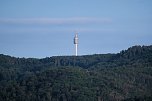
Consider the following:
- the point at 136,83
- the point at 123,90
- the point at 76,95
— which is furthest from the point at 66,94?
the point at 136,83

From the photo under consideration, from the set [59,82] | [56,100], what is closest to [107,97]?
[56,100]

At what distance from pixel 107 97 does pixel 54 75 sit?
34.4 metres

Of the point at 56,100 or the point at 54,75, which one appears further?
the point at 54,75

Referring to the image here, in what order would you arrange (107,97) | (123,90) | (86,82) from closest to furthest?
(107,97) → (123,90) → (86,82)

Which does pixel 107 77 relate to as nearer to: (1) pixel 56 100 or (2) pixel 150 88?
(2) pixel 150 88

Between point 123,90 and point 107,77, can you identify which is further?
point 107,77

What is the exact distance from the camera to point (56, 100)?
6407 inches

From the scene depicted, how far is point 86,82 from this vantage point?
600 feet

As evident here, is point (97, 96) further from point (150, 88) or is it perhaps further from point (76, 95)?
point (150, 88)

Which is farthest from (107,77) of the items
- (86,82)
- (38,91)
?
(38,91)

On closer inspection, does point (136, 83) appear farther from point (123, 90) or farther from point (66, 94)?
point (66, 94)

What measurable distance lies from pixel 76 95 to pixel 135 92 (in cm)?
1624

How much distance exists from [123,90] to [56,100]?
19081 millimetres

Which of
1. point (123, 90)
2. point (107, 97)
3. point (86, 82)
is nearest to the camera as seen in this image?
point (107, 97)
